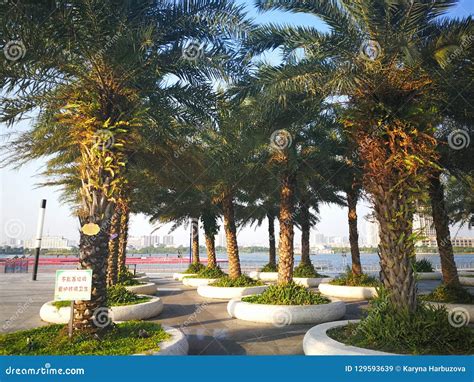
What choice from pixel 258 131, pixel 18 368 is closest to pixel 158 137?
pixel 258 131

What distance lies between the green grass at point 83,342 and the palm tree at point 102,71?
402 millimetres

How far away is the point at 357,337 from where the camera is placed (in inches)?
270

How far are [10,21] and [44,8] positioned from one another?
24.9 inches

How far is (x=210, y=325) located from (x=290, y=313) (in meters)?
2.31

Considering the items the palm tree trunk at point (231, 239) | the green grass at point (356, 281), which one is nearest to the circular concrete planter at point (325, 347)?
the green grass at point (356, 281)

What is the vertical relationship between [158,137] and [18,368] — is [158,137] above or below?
above

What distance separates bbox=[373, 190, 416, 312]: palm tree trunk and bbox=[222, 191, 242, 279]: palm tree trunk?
10106mm

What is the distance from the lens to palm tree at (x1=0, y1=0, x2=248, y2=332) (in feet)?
22.6

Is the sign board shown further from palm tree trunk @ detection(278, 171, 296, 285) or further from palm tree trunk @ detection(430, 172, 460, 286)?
palm tree trunk @ detection(430, 172, 460, 286)

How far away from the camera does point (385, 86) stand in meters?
7.55

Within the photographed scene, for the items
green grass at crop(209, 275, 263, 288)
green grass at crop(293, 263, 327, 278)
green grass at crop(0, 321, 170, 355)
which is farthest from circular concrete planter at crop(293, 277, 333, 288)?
green grass at crop(0, 321, 170, 355)

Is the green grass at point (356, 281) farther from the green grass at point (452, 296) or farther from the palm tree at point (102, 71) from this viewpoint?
the palm tree at point (102, 71)

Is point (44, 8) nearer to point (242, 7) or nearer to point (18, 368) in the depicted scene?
point (242, 7)

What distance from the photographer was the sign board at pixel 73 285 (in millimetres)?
6594
